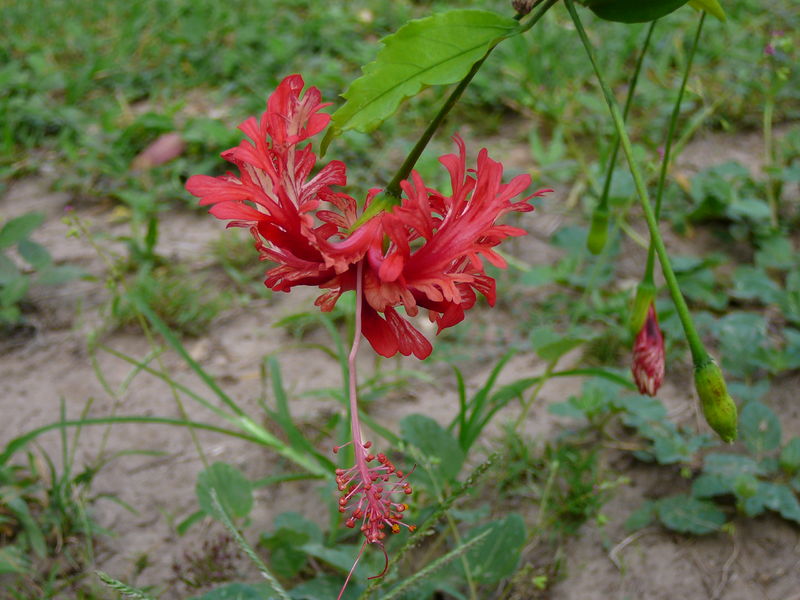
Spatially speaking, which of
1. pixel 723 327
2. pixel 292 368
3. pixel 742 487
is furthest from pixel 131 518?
pixel 723 327

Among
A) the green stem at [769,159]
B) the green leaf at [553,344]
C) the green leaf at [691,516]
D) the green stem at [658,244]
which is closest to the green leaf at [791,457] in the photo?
the green leaf at [691,516]

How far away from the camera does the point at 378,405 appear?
1653mm

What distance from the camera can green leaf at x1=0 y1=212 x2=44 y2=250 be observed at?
5.83 feet

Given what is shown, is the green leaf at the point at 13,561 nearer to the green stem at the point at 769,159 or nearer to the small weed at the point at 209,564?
the small weed at the point at 209,564

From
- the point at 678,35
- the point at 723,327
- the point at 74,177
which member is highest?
the point at 678,35

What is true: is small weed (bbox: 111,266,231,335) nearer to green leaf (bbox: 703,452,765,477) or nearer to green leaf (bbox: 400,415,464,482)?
green leaf (bbox: 400,415,464,482)

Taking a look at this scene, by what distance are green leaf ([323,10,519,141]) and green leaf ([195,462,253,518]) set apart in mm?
709

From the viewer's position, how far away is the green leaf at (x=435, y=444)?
4.27 feet

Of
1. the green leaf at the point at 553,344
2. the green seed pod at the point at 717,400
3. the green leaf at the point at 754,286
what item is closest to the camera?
the green seed pod at the point at 717,400

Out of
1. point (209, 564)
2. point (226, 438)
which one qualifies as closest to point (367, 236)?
point (209, 564)

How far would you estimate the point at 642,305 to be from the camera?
1074 millimetres

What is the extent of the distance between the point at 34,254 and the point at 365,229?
136 centimetres

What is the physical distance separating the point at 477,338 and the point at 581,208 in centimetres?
53

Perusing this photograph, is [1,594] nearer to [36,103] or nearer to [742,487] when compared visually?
[742,487]
